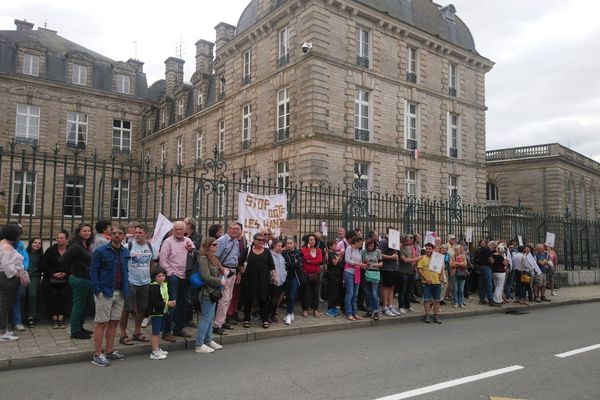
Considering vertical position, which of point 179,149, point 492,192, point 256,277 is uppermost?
point 179,149

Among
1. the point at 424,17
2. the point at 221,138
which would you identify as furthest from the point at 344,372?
the point at 424,17

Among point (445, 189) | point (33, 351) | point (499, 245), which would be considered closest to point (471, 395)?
point (33, 351)

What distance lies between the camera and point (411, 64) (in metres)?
25.2

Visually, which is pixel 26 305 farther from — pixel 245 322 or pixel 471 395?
pixel 471 395

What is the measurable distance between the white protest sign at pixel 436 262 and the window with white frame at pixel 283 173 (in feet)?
43.0

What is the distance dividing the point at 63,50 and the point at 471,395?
130 feet

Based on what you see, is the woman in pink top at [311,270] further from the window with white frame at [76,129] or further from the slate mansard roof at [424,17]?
the window with white frame at [76,129]

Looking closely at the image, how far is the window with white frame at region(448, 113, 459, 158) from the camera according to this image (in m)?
27.1

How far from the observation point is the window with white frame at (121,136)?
37.2m

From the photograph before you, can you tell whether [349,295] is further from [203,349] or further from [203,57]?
[203,57]

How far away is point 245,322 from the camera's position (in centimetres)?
814

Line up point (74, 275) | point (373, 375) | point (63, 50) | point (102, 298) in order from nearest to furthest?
point (373, 375)
point (102, 298)
point (74, 275)
point (63, 50)

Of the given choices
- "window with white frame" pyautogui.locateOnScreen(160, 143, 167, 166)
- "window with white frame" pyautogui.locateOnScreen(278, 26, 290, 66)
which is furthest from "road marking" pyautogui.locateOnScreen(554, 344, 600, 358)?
"window with white frame" pyautogui.locateOnScreen(160, 143, 167, 166)

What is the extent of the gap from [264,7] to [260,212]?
17789mm
